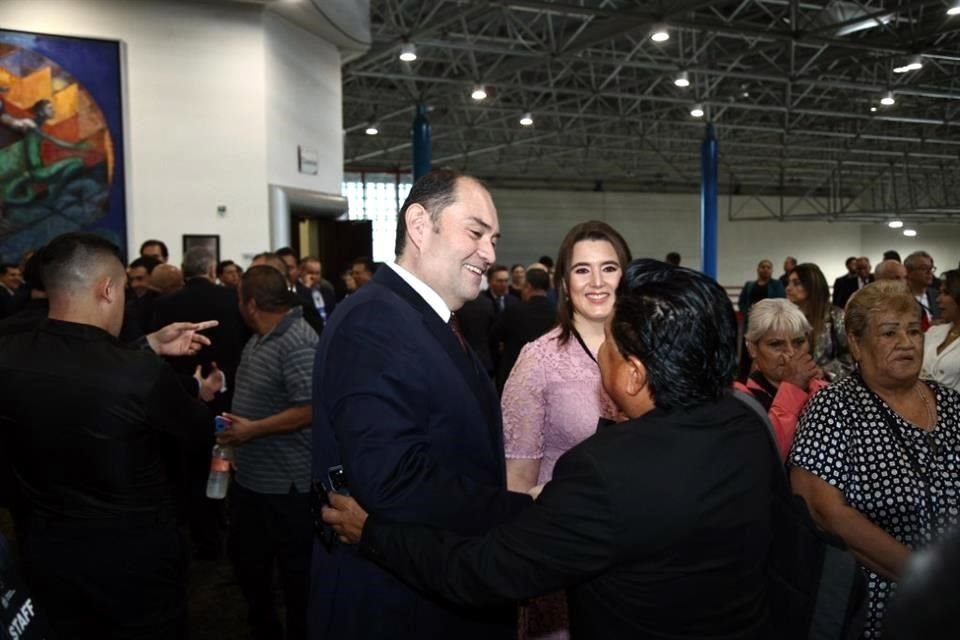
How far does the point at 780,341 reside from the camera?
3090 millimetres

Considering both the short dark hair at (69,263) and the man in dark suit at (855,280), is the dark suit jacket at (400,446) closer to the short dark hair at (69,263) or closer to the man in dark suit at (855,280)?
the short dark hair at (69,263)

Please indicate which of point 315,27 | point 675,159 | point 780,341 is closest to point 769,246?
point 675,159

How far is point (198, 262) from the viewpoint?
5.62 metres

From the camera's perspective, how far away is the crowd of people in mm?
1460

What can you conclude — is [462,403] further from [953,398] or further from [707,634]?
[953,398]

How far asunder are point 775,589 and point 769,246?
34036mm

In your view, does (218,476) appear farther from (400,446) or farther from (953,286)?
(953,286)

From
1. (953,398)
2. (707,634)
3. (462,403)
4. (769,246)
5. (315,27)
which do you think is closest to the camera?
(707,634)

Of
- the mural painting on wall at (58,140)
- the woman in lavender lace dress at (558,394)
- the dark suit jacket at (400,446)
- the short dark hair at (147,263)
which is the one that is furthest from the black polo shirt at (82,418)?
the mural painting on wall at (58,140)

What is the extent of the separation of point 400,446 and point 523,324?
5.42 metres

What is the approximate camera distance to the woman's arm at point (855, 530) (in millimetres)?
2279

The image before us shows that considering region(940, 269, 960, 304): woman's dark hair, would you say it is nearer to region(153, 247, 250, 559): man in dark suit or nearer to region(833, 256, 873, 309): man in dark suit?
region(153, 247, 250, 559): man in dark suit

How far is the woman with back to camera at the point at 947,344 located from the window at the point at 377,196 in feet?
78.3

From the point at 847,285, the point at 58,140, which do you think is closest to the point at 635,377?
the point at 58,140
